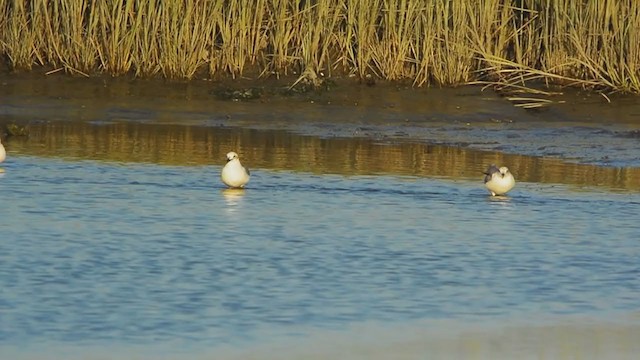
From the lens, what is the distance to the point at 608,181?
1265cm

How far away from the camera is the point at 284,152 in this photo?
14102 mm

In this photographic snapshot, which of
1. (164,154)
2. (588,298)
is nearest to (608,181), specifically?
(164,154)

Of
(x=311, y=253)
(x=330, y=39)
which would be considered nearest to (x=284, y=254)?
(x=311, y=253)

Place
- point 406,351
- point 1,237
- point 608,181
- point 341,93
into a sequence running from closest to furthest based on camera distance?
point 406,351
point 1,237
point 608,181
point 341,93

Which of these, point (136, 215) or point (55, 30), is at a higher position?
point (55, 30)

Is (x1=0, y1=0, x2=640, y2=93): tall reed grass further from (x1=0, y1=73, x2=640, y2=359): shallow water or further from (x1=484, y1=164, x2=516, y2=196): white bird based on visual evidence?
(x1=484, y1=164, x2=516, y2=196): white bird

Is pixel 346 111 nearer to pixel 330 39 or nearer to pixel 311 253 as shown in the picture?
pixel 330 39

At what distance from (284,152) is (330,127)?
1613 millimetres

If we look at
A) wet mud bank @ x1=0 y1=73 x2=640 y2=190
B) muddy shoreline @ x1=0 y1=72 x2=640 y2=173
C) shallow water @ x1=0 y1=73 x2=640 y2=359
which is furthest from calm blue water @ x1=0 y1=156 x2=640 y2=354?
muddy shoreline @ x1=0 y1=72 x2=640 y2=173

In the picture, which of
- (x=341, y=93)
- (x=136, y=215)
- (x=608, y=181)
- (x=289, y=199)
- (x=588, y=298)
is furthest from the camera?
(x=341, y=93)

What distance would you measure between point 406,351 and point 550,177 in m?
6.19

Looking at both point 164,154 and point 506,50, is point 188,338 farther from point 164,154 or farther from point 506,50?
point 506,50

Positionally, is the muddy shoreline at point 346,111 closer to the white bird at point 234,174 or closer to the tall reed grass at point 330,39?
the tall reed grass at point 330,39

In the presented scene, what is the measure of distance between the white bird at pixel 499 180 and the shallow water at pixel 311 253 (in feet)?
0.45
